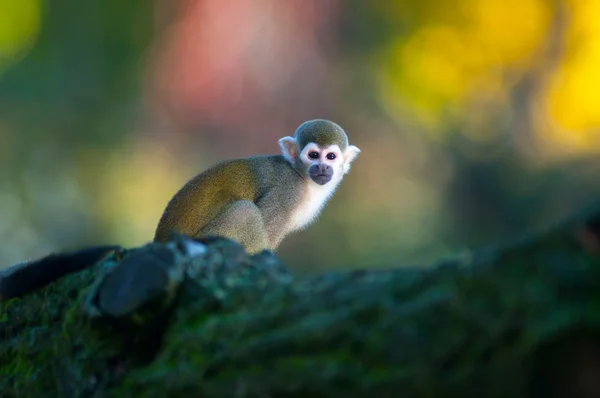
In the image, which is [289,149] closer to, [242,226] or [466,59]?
[242,226]

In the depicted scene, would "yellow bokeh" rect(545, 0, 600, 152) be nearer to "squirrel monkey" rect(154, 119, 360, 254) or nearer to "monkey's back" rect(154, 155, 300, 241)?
"squirrel monkey" rect(154, 119, 360, 254)

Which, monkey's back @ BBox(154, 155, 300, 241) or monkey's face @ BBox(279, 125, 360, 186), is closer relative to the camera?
monkey's back @ BBox(154, 155, 300, 241)

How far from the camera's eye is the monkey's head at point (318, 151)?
5.04 meters

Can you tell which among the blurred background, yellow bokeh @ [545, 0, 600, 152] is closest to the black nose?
the blurred background

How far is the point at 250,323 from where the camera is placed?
2188mm

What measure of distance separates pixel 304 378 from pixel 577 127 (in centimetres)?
1106

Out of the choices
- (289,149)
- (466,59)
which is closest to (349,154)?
(289,149)

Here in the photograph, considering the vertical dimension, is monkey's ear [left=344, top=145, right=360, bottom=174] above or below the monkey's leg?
above

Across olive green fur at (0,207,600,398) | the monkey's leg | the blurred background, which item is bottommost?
olive green fur at (0,207,600,398)

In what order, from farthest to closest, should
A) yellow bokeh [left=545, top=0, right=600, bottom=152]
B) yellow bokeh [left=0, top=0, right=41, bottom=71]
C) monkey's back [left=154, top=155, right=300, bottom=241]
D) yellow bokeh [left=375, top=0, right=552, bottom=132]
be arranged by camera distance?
yellow bokeh [left=375, top=0, right=552, bottom=132], yellow bokeh [left=0, top=0, right=41, bottom=71], yellow bokeh [left=545, top=0, right=600, bottom=152], monkey's back [left=154, top=155, right=300, bottom=241]

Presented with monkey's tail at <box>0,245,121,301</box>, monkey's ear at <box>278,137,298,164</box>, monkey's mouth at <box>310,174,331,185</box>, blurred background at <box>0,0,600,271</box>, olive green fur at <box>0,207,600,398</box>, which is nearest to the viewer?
olive green fur at <box>0,207,600,398</box>

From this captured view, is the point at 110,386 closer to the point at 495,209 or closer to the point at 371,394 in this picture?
the point at 371,394

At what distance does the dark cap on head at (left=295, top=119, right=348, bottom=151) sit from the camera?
5086 mm

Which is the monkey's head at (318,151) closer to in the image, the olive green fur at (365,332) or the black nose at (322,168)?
the black nose at (322,168)
